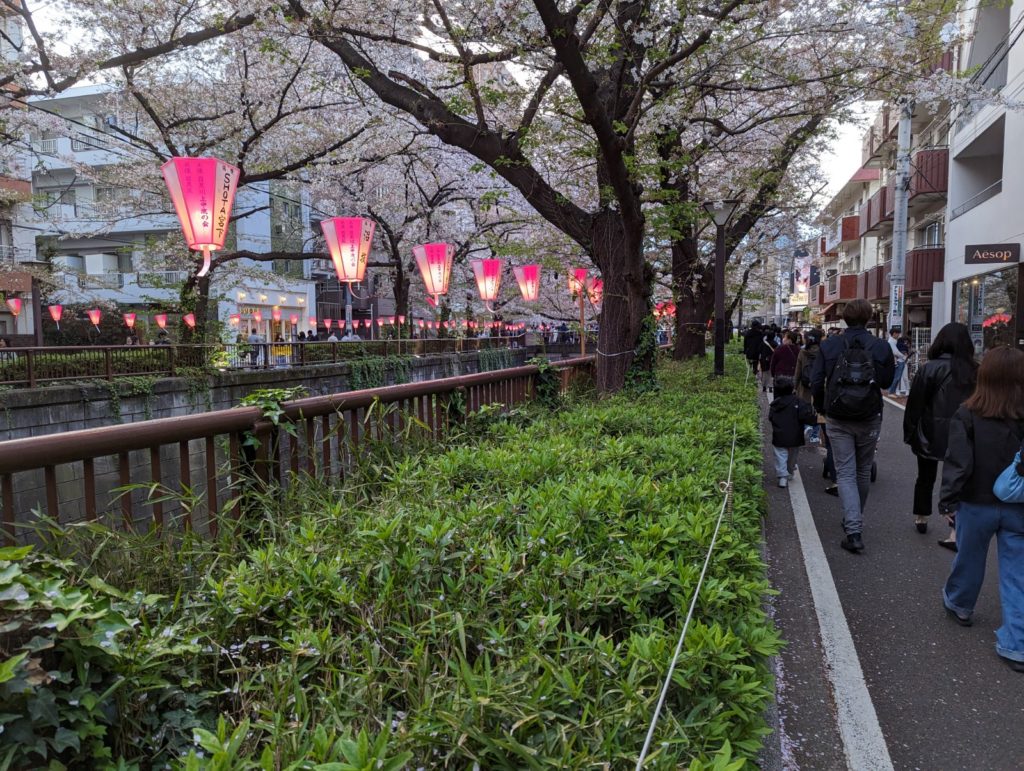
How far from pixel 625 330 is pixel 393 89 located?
4.79 meters

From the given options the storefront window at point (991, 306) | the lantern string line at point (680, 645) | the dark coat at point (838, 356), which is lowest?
the lantern string line at point (680, 645)

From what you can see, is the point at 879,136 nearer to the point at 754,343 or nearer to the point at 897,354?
the point at 754,343

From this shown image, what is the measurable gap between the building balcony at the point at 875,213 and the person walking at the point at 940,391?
2487cm

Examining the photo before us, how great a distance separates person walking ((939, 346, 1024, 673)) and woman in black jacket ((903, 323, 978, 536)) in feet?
4.45

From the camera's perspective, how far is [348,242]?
1383 centimetres

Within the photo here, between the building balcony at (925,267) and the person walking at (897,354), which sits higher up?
the building balcony at (925,267)

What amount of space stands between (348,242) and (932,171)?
19.8 metres

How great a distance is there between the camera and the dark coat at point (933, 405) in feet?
17.3

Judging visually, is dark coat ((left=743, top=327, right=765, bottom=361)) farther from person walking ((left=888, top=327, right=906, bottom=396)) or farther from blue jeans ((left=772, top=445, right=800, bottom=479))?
blue jeans ((left=772, top=445, right=800, bottom=479))

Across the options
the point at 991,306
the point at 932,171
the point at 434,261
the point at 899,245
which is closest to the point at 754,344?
the point at 899,245

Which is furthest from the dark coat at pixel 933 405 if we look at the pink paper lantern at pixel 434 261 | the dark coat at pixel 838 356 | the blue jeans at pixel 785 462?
the pink paper lantern at pixel 434 261

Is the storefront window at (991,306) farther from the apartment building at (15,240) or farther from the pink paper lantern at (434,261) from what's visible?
the apartment building at (15,240)

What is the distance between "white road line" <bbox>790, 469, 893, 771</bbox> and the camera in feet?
9.50

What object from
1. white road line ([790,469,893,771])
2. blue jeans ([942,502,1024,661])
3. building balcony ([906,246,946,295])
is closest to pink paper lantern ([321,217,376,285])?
white road line ([790,469,893,771])
